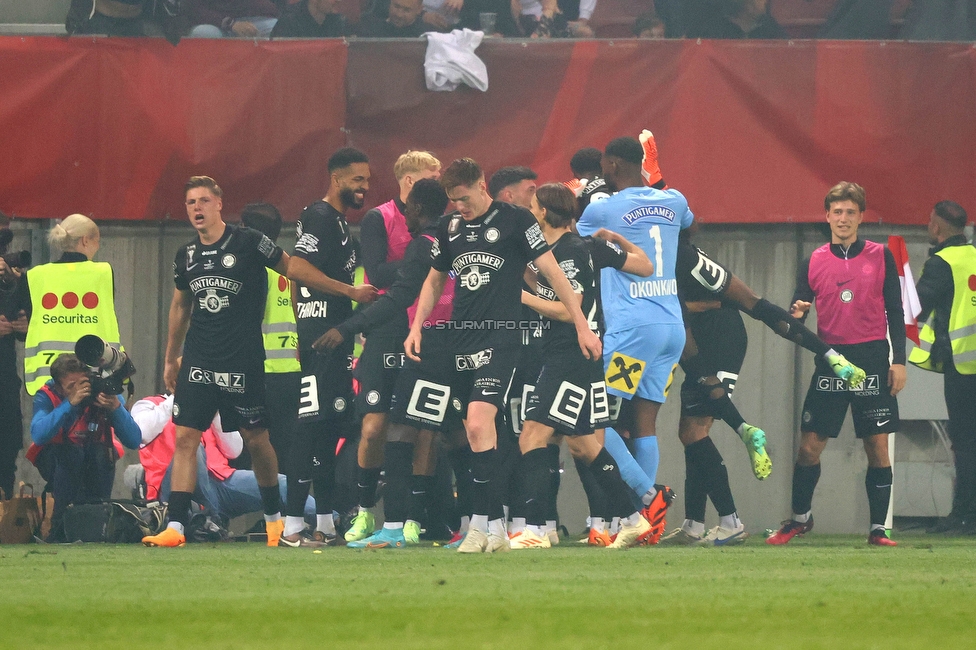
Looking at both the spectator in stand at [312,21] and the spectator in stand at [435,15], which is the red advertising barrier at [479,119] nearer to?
the spectator in stand at [312,21]

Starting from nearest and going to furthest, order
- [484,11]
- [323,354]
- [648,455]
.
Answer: [323,354] → [648,455] → [484,11]

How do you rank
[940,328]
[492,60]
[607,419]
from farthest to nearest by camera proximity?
[492,60] < [940,328] < [607,419]

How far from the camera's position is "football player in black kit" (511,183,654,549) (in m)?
7.73

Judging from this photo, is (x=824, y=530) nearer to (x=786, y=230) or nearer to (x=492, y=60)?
(x=786, y=230)

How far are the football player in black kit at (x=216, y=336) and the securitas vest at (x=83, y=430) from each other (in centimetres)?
96

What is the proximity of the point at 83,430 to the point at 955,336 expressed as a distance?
5.96 m

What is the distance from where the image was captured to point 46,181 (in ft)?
35.7

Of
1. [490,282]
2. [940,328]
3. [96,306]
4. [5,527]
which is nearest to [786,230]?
[940,328]

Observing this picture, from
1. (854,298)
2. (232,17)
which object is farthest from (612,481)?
(232,17)

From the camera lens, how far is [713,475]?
351 inches

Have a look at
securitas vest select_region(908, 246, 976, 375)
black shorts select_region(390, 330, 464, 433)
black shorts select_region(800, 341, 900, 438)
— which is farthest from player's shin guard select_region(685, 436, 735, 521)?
securitas vest select_region(908, 246, 976, 375)

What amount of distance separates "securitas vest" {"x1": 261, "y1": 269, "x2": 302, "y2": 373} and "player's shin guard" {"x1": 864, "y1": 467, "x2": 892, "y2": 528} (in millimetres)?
3796

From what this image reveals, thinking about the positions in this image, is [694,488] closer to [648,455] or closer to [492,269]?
[648,455]

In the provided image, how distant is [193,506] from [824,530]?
4.75m
